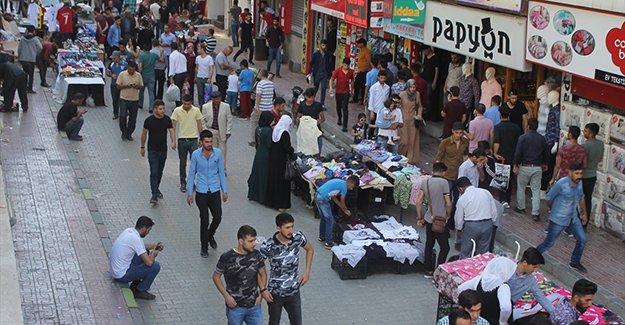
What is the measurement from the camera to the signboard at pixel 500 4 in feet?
57.0

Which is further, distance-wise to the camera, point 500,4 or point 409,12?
point 409,12

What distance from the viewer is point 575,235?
1362 cm

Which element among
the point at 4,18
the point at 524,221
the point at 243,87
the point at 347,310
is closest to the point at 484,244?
the point at 347,310

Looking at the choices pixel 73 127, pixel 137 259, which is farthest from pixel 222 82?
pixel 137 259

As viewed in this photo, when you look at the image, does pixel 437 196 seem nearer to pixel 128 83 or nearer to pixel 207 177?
pixel 207 177

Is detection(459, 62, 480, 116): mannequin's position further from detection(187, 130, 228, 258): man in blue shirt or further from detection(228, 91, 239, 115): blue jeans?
detection(187, 130, 228, 258): man in blue shirt

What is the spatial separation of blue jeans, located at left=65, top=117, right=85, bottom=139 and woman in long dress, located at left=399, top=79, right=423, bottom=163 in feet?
21.8

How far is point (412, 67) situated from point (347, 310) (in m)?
9.65

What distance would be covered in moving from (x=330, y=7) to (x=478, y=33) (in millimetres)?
8006

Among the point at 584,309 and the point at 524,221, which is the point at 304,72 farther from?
the point at 584,309

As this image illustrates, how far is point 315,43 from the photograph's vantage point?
95.8ft

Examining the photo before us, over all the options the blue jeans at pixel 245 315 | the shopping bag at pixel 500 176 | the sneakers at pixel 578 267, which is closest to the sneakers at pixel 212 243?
the blue jeans at pixel 245 315

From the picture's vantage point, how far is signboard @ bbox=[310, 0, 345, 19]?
82.6 feet

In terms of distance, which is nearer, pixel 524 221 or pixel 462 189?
pixel 462 189
